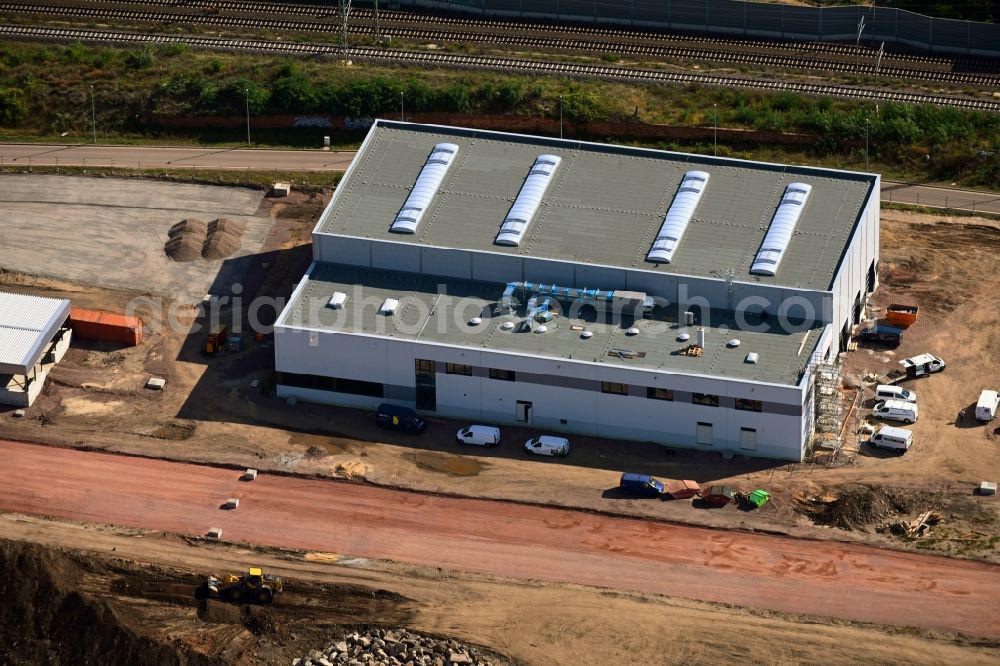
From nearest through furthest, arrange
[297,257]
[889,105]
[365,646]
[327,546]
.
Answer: [365,646], [327,546], [297,257], [889,105]

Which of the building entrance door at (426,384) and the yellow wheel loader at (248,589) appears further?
the building entrance door at (426,384)

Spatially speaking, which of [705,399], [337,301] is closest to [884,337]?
[705,399]

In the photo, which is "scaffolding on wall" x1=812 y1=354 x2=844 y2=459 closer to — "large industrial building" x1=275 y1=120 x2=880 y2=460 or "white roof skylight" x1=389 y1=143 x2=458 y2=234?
"large industrial building" x1=275 y1=120 x2=880 y2=460

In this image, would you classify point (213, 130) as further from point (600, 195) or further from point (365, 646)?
point (365, 646)

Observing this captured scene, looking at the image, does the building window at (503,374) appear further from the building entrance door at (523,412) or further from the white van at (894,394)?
the white van at (894,394)

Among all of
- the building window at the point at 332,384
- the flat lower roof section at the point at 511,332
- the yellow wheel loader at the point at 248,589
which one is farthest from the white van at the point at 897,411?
the yellow wheel loader at the point at 248,589

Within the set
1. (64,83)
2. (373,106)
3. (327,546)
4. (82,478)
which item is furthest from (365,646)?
(64,83)

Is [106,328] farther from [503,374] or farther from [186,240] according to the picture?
[503,374]
